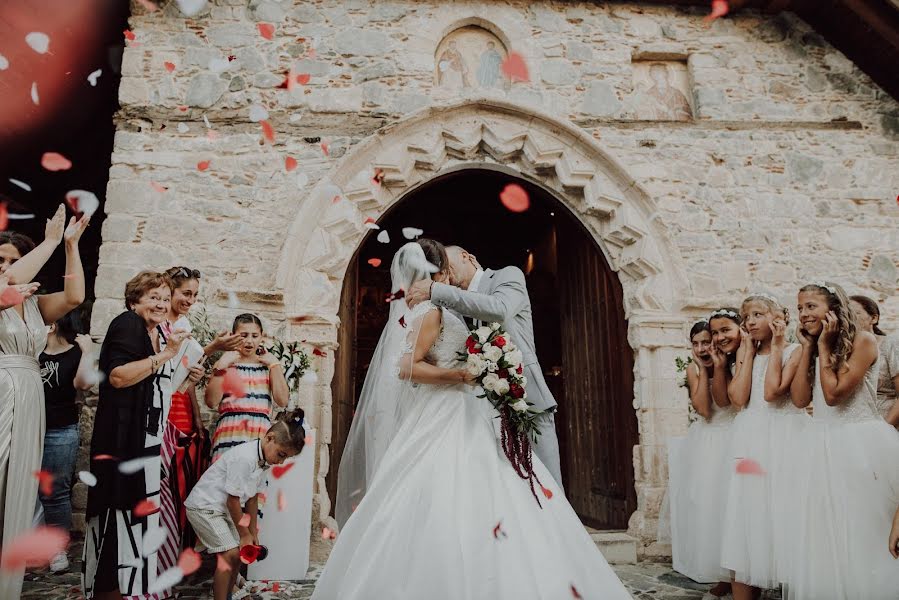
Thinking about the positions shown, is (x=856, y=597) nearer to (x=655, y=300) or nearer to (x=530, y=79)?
(x=655, y=300)

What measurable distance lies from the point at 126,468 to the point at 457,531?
1580 millimetres

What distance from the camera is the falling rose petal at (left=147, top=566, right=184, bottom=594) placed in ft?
9.38

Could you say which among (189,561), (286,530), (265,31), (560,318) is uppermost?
(265,31)

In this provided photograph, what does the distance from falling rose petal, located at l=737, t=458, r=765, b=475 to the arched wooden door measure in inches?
69.2

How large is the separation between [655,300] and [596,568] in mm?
2973

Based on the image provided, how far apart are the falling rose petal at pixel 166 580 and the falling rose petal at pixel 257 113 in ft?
11.3

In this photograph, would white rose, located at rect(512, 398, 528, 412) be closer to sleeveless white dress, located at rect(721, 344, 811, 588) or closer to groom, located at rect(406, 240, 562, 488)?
groom, located at rect(406, 240, 562, 488)

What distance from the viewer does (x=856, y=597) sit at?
2.75m

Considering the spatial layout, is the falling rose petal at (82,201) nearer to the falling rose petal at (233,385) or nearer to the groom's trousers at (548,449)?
the falling rose petal at (233,385)

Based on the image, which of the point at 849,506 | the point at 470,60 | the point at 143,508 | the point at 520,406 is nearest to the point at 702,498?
the point at 849,506

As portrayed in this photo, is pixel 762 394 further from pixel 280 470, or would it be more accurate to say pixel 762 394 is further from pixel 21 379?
pixel 21 379

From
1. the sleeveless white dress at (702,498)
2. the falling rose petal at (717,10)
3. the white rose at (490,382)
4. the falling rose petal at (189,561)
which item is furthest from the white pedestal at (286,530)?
the falling rose petal at (717,10)

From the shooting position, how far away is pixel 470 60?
17.9 ft

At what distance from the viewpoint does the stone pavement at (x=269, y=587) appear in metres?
3.46
